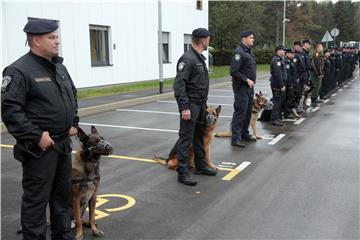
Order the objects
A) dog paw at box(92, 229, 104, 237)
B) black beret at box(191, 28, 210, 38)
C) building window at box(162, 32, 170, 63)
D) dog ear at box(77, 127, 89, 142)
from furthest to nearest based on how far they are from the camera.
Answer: building window at box(162, 32, 170, 63)
black beret at box(191, 28, 210, 38)
dog paw at box(92, 229, 104, 237)
dog ear at box(77, 127, 89, 142)

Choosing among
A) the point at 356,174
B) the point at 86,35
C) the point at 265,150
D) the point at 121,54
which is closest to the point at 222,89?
the point at 121,54

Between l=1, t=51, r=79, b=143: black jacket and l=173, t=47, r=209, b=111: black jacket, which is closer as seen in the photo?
l=1, t=51, r=79, b=143: black jacket

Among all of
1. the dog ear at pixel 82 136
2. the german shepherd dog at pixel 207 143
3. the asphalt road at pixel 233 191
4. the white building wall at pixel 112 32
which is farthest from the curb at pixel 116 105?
the dog ear at pixel 82 136

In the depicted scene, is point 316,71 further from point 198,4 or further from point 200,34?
point 198,4

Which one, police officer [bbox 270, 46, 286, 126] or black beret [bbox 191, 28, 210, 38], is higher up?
black beret [bbox 191, 28, 210, 38]

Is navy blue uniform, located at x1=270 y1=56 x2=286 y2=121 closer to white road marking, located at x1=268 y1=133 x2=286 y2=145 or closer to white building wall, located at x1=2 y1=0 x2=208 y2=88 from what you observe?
white road marking, located at x1=268 y1=133 x2=286 y2=145

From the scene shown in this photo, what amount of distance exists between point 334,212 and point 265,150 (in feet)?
10.4

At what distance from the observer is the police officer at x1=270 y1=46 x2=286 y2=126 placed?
10.0 metres

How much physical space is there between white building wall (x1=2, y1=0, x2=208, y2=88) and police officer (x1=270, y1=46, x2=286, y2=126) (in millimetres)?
8820

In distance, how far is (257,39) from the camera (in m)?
59.4

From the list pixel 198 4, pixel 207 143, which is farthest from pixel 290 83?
pixel 198 4

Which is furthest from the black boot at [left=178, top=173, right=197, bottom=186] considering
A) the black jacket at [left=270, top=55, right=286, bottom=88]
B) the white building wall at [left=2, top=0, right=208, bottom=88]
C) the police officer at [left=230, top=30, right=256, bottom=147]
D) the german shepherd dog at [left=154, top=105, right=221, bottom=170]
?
the white building wall at [left=2, top=0, right=208, bottom=88]

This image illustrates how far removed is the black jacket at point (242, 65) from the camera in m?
7.96

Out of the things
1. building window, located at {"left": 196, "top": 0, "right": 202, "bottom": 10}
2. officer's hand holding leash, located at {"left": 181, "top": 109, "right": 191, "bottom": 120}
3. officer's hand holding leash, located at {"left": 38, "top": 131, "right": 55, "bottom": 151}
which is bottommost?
officer's hand holding leash, located at {"left": 181, "top": 109, "right": 191, "bottom": 120}
